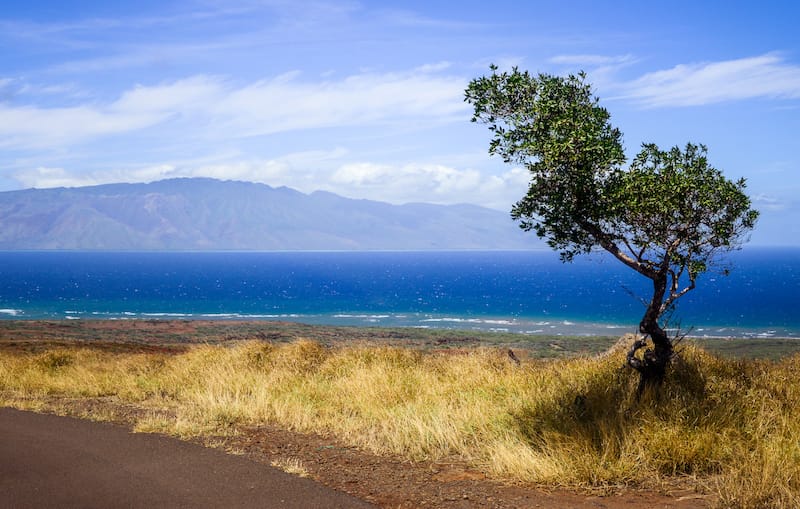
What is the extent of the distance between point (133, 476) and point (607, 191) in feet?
23.8

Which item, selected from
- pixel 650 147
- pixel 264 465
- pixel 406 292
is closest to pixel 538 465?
pixel 264 465

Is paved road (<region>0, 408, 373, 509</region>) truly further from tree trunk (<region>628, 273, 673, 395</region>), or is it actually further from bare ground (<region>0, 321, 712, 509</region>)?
tree trunk (<region>628, 273, 673, 395</region>)

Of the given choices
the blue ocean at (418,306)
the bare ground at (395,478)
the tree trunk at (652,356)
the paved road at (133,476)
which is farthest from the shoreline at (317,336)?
the paved road at (133,476)

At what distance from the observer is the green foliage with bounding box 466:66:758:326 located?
365 inches

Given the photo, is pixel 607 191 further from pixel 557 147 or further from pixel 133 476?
pixel 133 476

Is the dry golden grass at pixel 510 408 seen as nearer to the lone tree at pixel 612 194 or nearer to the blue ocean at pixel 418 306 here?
the lone tree at pixel 612 194

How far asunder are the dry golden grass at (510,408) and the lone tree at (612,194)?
1378 millimetres

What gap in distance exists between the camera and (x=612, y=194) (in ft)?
30.7

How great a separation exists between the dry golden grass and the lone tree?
4.52 feet

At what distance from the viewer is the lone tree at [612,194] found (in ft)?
30.4

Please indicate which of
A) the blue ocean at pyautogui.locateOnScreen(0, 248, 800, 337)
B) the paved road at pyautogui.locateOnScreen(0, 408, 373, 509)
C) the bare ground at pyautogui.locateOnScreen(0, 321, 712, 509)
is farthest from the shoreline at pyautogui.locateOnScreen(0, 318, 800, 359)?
the paved road at pyautogui.locateOnScreen(0, 408, 373, 509)

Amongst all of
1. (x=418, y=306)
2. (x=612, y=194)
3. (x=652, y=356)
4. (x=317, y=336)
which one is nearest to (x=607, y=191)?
(x=612, y=194)

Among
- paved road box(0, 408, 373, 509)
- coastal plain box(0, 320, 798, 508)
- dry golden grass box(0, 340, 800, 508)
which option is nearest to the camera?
paved road box(0, 408, 373, 509)

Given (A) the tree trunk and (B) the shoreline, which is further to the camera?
(B) the shoreline
